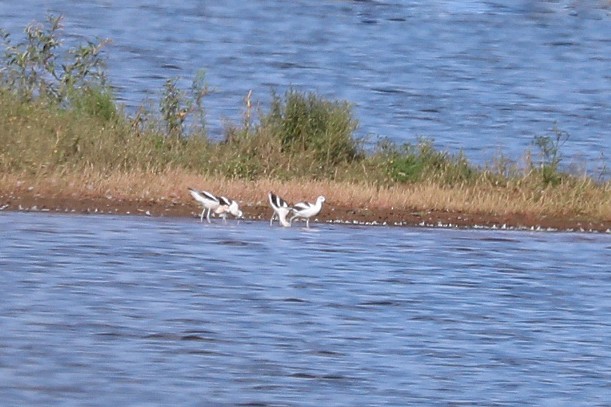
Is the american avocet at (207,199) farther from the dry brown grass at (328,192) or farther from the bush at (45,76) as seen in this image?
the bush at (45,76)

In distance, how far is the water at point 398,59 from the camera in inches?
1112

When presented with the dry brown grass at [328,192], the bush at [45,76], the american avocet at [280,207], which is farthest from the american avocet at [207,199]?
the bush at [45,76]

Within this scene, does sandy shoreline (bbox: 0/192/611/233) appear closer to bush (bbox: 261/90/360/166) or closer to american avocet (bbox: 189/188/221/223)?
american avocet (bbox: 189/188/221/223)

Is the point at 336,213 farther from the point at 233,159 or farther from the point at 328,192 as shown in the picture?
the point at 233,159

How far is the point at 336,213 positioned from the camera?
1952 centimetres

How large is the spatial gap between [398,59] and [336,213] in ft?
50.1

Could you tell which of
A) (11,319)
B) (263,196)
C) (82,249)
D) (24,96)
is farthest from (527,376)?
(24,96)

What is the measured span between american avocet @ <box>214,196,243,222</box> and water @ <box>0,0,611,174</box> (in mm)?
5221

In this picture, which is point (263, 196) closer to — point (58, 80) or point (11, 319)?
point (58, 80)

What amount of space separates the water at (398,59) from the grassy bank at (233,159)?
1.99 meters

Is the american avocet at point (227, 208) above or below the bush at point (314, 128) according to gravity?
below

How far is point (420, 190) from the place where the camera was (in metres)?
20.4

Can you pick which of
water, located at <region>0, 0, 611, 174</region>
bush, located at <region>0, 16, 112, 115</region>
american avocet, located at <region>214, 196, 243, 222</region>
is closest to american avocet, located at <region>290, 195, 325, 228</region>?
american avocet, located at <region>214, 196, 243, 222</region>

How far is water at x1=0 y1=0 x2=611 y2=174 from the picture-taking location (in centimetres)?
2825
